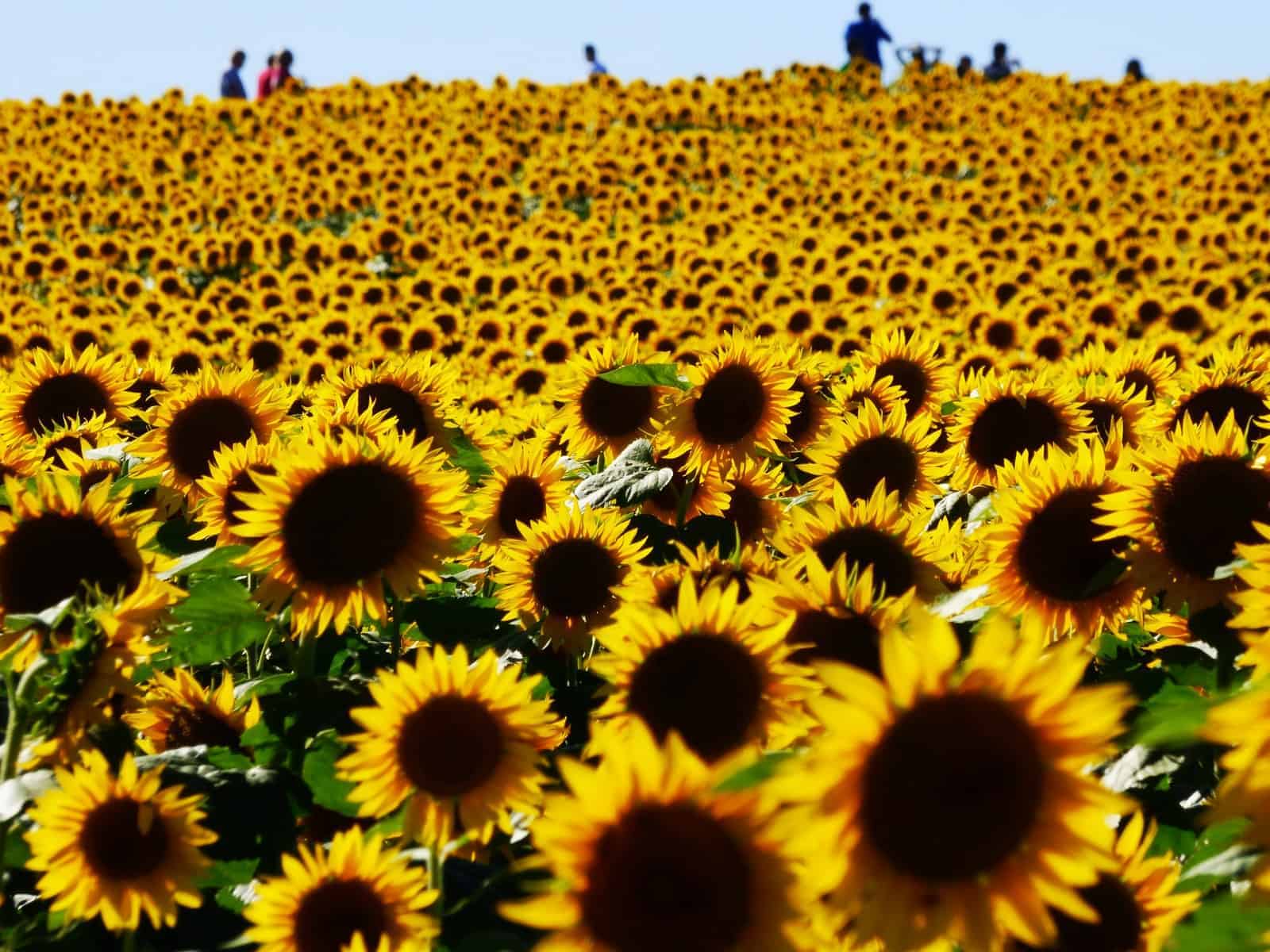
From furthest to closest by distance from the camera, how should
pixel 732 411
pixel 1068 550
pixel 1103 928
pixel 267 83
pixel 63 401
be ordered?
1. pixel 267 83
2. pixel 63 401
3. pixel 732 411
4. pixel 1068 550
5. pixel 1103 928

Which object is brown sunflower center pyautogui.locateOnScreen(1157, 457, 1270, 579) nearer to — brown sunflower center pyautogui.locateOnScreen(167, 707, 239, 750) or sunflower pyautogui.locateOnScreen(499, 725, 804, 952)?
sunflower pyautogui.locateOnScreen(499, 725, 804, 952)

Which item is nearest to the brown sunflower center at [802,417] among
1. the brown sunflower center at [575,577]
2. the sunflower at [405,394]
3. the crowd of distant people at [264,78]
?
the sunflower at [405,394]

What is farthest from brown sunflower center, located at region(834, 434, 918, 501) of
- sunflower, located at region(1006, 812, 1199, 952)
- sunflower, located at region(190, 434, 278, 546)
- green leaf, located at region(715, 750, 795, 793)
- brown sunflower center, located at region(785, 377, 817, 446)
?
green leaf, located at region(715, 750, 795, 793)

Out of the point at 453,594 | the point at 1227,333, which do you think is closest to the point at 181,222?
the point at 1227,333

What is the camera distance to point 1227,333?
1134 centimetres

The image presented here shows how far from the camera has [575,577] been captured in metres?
3.68

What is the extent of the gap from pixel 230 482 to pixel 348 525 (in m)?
0.78

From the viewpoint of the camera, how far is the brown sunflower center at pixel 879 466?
433 cm

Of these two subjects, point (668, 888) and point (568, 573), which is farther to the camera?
point (568, 573)

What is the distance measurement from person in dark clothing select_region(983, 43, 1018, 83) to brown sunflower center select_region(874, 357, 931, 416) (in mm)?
29006

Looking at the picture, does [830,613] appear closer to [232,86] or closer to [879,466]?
[879,466]

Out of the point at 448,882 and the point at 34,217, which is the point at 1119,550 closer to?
the point at 448,882

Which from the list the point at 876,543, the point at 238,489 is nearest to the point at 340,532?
the point at 238,489

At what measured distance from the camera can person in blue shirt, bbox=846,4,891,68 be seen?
1334 inches
